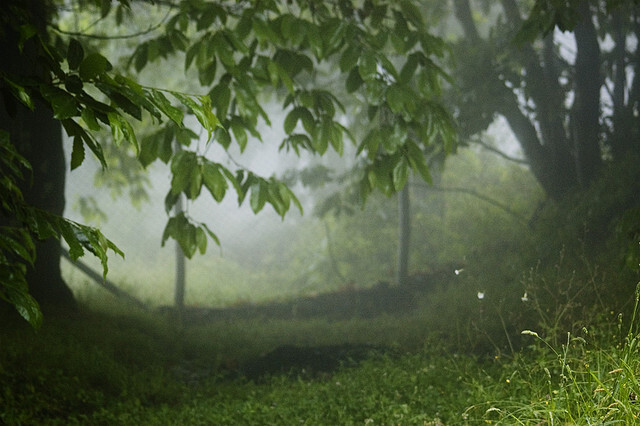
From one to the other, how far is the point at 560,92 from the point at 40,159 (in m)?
5.26

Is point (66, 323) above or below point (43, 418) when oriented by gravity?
above

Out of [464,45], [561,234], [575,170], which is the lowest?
[561,234]

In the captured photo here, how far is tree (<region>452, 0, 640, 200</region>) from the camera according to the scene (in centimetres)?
529

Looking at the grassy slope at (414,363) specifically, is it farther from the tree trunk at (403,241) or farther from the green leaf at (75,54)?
the green leaf at (75,54)

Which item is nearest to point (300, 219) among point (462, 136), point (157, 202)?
point (157, 202)

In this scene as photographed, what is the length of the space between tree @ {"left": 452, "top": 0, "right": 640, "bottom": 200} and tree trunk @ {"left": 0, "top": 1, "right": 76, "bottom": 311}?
4.25 m

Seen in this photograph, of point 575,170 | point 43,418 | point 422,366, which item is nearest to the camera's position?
point 43,418

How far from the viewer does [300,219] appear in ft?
44.8

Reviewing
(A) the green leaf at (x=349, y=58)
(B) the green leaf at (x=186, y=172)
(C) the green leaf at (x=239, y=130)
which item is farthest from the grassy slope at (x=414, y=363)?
(A) the green leaf at (x=349, y=58)

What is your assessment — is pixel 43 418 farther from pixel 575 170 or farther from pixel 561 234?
pixel 575 170

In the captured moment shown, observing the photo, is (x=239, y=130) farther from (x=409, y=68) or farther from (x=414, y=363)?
(x=414, y=363)

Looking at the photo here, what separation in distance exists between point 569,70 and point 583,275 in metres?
3.29

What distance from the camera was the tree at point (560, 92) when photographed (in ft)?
17.4

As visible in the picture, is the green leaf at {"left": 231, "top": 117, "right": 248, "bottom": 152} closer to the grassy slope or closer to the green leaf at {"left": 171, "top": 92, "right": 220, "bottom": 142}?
the green leaf at {"left": 171, "top": 92, "right": 220, "bottom": 142}
